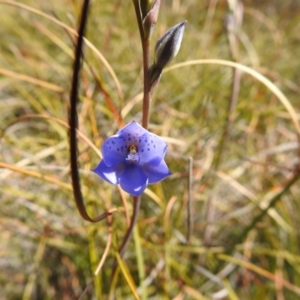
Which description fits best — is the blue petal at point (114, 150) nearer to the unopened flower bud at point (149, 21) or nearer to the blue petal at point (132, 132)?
the blue petal at point (132, 132)

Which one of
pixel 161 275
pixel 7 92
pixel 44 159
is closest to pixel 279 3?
pixel 7 92

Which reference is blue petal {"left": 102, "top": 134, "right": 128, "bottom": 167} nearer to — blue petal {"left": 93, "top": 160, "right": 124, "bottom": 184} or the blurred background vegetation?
blue petal {"left": 93, "top": 160, "right": 124, "bottom": 184}

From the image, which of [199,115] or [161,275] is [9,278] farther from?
[199,115]

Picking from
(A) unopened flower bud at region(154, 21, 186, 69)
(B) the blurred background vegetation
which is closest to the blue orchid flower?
(A) unopened flower bud at region(154, 21, 186, 69)

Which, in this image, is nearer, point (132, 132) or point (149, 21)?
point (149, 21)

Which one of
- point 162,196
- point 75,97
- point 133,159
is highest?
point 75,97

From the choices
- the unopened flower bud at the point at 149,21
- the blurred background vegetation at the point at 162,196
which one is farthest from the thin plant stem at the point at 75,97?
the blurred background vegetation at the point at 162,196

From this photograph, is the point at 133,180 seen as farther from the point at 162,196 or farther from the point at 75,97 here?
the point at 162,196

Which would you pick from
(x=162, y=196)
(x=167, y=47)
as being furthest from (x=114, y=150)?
(x=162, y=196)

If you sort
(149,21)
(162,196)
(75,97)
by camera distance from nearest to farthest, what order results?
(75,97)
(149,21)
(162,196)
